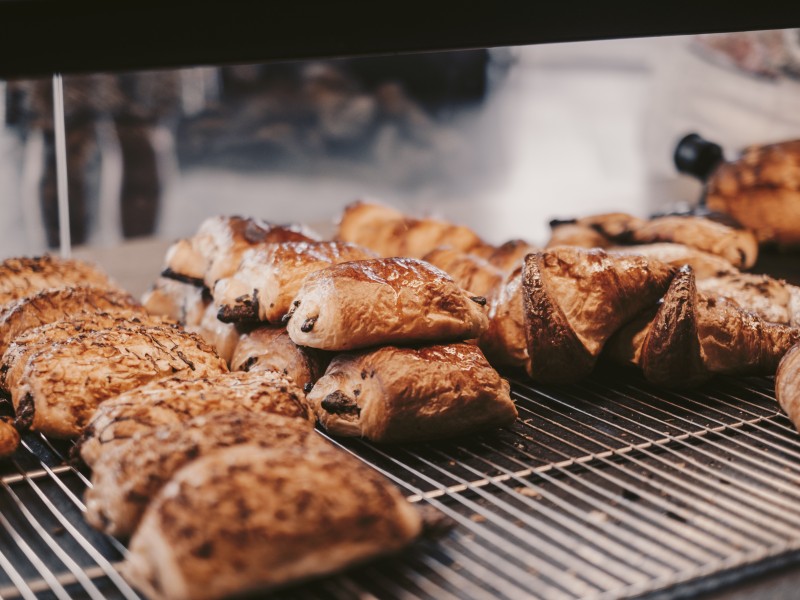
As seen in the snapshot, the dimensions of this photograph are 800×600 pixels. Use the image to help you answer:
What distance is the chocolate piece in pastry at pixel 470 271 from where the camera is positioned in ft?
8.41

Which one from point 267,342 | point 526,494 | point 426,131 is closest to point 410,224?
point 267,342

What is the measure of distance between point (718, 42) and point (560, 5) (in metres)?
4.61

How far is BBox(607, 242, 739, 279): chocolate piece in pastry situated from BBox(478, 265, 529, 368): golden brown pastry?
44 cm

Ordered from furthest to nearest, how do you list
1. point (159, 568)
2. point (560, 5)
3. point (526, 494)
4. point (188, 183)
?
1. point (188, 183)
2. point (526, 494)
3. point (560, 5)
4. point (159, 568)

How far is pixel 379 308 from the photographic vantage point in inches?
80.1

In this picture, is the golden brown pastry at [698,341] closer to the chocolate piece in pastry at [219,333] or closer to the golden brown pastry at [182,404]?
the golden brown pastry at [182,404]

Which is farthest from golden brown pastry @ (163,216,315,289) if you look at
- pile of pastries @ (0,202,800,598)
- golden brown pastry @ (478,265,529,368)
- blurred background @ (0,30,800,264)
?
blurred background @ (0,30,800,264)

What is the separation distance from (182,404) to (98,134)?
6962 mm

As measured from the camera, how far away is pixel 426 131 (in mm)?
10258

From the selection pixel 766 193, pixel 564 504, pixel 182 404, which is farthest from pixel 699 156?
pixel 182 404

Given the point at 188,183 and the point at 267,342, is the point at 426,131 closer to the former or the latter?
the point at 188,183

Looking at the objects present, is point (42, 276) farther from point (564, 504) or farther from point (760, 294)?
point (760, 294)

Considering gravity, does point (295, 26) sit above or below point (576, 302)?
above

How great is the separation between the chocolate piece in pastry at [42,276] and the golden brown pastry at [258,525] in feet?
4.41
